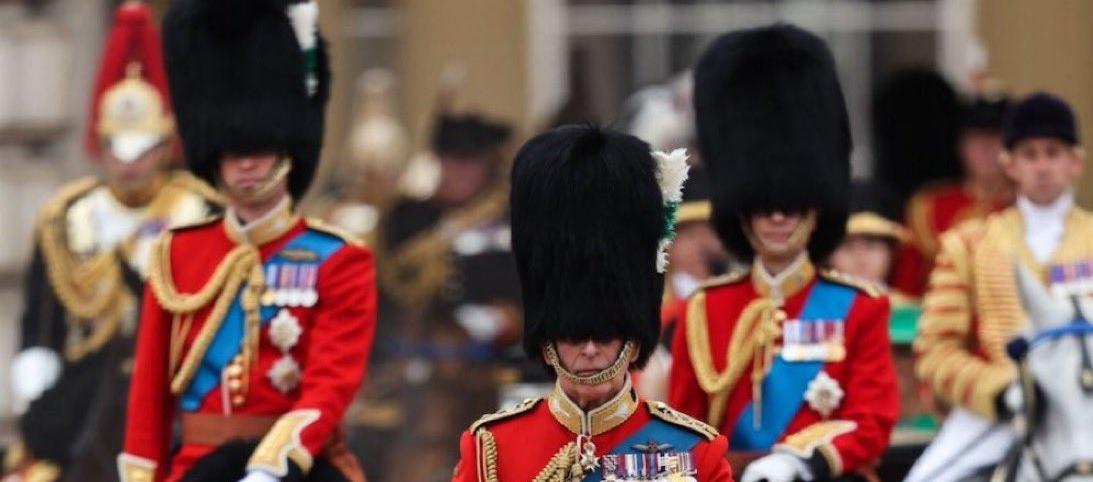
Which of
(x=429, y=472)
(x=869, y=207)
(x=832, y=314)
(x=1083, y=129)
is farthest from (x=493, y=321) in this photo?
(x=832, y=314)

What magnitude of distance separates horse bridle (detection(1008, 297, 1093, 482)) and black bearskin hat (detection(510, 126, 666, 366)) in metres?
1.66

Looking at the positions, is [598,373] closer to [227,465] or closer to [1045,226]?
[227,465]

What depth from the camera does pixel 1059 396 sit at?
8.48m

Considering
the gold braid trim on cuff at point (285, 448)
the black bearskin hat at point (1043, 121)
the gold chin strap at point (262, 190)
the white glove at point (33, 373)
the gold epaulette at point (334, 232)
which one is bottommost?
the white glove at point (33, 373)

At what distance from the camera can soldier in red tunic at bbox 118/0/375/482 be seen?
28.1 ft

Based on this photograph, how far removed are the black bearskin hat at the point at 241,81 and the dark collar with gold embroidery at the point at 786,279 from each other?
1.24 m

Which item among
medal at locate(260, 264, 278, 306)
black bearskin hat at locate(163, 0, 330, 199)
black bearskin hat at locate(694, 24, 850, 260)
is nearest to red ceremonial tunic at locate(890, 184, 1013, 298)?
black bearskin hat at locate(694, 24, 850, 260)

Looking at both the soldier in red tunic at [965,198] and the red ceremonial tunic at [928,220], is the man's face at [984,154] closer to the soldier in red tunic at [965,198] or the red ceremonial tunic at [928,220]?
the soldier in red tunic at [965,198]

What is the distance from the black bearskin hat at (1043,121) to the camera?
970cm

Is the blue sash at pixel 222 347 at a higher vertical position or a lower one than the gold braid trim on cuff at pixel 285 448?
higher

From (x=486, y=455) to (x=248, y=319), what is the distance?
1.60 meters

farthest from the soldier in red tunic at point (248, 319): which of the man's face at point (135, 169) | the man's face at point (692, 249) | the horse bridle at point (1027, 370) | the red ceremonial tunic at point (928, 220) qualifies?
the red ceremonial tunic at point (928, 220)

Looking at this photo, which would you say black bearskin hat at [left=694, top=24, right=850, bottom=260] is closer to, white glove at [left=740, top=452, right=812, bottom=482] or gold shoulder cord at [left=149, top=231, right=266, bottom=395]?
white glove at [left=740, top=452, right=812, bottom=482]

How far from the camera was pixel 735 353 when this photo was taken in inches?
346
